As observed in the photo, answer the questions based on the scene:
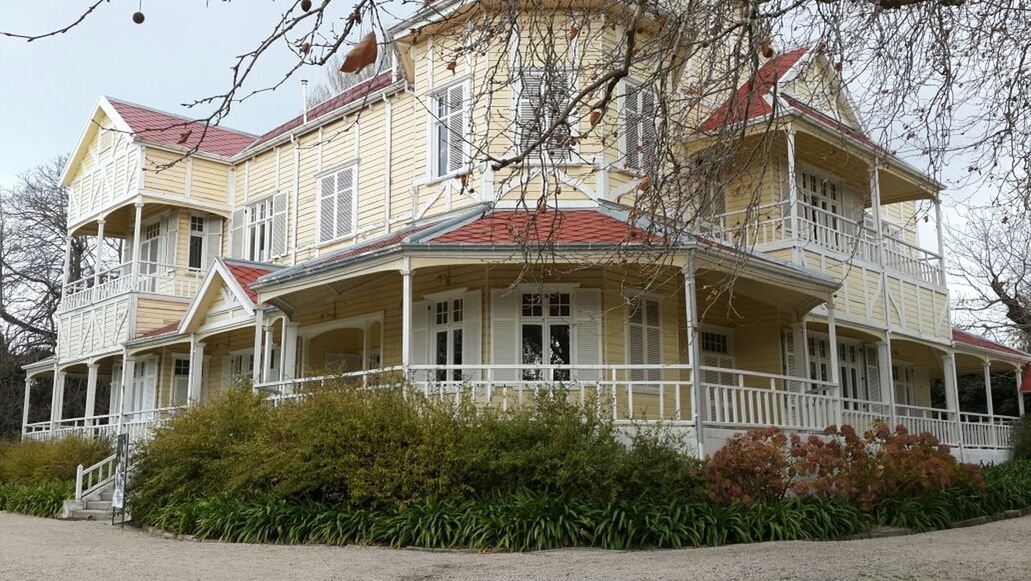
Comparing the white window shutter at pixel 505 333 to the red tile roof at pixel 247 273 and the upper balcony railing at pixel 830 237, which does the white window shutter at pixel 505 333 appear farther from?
the red tile roof at pixel 247 273

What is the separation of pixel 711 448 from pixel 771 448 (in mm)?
1330

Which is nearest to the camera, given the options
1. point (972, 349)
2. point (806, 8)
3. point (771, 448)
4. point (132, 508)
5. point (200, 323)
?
point (806, 8)

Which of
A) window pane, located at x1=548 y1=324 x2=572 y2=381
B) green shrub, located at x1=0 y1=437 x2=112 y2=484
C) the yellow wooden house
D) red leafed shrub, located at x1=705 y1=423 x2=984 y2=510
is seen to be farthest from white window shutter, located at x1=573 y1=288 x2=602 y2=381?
green shrub, located at x1=0 y1=437 x2=112 y2=484

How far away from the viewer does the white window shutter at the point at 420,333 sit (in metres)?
17.0

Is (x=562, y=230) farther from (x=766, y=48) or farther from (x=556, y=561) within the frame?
(x=766, y=48)

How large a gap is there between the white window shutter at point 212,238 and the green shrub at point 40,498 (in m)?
7.83

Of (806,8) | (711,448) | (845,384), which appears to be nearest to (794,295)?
(711,448)

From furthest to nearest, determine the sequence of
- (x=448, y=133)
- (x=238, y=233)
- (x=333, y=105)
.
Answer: (x=238, y=233) → (x=333, y=105) → (x=448, y=133)

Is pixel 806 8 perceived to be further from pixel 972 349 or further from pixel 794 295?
pixel 972 349

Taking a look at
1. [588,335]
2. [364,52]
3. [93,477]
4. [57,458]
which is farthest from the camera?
[57,458]

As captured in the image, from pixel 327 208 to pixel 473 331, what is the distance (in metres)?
7.31

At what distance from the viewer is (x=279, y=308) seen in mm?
17484

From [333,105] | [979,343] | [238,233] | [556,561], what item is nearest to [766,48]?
[556,561]

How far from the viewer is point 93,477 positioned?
1953 cm
